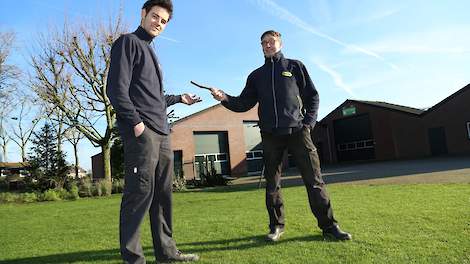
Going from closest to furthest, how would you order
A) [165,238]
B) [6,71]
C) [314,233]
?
[165,238], [314,233], [6,71]

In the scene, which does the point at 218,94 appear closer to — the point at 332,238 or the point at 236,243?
the point at 236,243

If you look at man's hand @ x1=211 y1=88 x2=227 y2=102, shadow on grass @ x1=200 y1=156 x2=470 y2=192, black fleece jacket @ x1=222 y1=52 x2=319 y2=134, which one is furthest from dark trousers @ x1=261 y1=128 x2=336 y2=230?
shadow on grass @ x1=200 y1=156 x2=470 y2=192

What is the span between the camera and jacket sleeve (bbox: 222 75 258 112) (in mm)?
4766

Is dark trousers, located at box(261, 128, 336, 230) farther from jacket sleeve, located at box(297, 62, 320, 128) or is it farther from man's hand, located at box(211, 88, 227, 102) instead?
man's hand, located at box(211, 88, 227, 102)

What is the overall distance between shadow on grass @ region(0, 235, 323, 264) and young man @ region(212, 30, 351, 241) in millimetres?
164

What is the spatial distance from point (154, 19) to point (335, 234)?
259 centimetres

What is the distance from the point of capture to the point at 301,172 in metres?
4.41

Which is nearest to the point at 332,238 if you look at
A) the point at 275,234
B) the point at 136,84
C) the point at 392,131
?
the point at 275,234

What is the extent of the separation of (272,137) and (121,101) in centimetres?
182

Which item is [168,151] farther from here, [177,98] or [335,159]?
[335,159]

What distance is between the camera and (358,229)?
4.48m

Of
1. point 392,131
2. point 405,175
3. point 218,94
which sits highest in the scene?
point 392,131

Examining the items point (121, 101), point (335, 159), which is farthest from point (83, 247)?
point (335, 159)

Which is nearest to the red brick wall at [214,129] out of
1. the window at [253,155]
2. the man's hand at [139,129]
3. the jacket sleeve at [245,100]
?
the window at [253,155]
